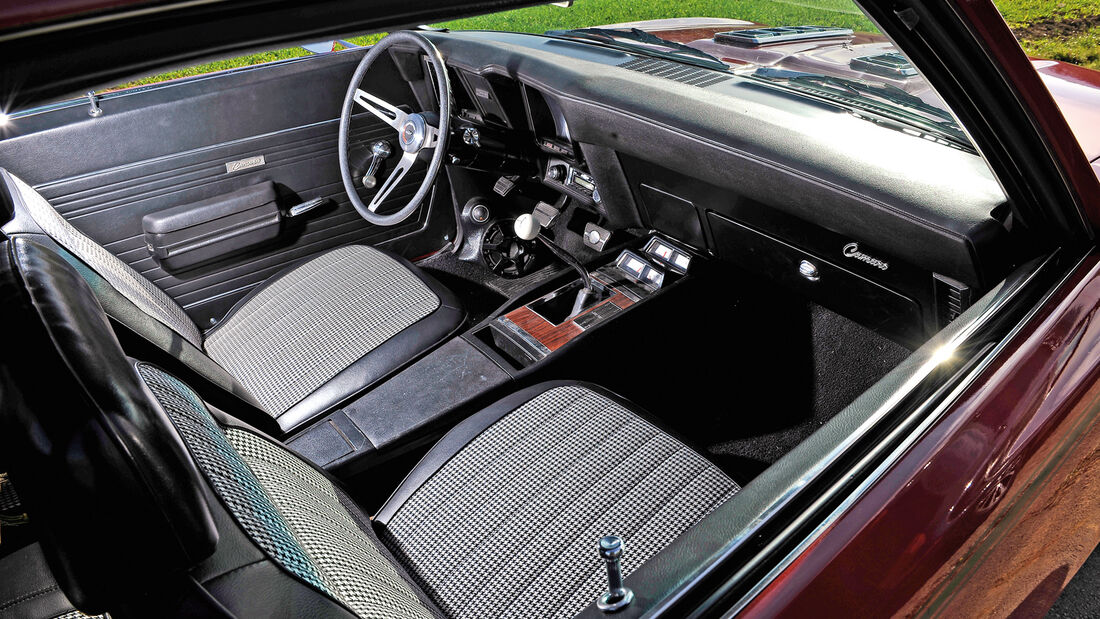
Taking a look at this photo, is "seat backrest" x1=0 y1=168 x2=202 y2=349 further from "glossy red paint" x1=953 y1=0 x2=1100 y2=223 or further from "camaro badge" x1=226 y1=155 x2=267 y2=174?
"glossy red paint" x1=953 y1=0 x2=1100 y2=223

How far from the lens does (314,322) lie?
6.66 ft

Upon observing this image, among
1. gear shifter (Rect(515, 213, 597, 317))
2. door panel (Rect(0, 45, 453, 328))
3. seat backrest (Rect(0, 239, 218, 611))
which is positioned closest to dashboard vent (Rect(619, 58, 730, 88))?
gear shifter (Rect(515, 213, 597, 317))

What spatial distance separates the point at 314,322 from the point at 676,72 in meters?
1.19

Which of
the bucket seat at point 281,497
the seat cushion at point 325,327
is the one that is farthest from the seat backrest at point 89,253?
the bucket seat at point 281,497

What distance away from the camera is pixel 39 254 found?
85 cm

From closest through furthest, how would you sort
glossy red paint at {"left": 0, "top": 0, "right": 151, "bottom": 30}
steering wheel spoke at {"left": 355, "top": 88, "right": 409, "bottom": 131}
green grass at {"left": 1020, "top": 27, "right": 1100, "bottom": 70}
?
glossy red paint at {"left": 0, "top": 0, "right": 151, "bottom": 30}
steering wheel spoke at {"left": 355, "top": 88, "right": 409, "bottom": 131}
green grass at {"left": 1020, "top": 27, "right": 1100, "bottom": 70}

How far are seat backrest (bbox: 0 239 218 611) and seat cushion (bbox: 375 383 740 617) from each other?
0.65m

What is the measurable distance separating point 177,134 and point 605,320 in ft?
4.75

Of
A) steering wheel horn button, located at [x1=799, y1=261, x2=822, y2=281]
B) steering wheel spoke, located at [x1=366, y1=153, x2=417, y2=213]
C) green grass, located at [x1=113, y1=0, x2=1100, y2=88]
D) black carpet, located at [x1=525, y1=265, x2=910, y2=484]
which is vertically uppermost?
green grass, located at [x1=113, y1=0, x2=1100, y2=88]

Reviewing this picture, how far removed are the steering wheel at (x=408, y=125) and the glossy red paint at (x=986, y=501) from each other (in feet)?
5.02

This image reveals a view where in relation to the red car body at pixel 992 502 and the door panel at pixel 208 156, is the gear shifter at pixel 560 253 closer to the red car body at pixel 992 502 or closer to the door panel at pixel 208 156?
the door panel at pixel 208 156

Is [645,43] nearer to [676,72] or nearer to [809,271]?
[676,72]

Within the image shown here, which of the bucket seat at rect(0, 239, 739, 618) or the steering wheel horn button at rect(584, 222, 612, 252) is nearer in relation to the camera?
the bucket seat at rect(0, 239, 739, 618)

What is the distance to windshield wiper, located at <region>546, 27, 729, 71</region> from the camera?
195 centimetres
